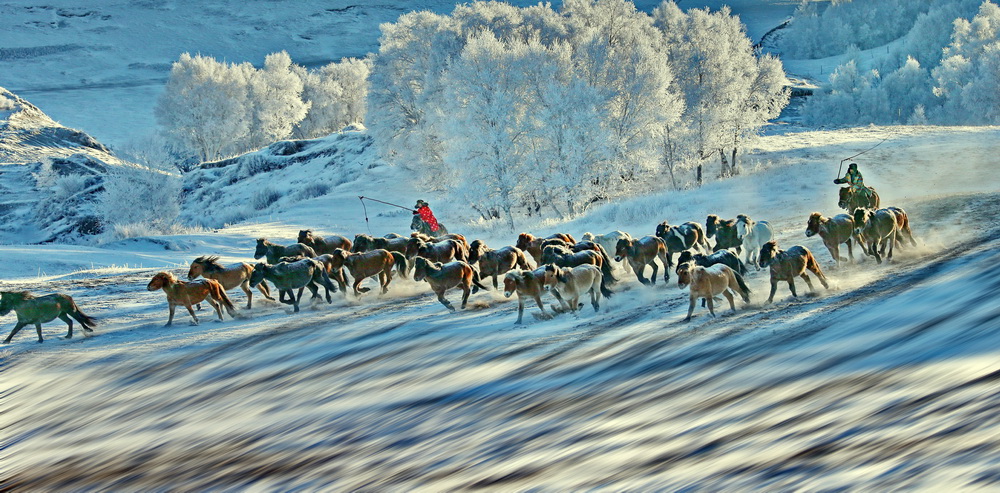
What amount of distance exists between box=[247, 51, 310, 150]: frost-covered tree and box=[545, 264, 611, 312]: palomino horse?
340ft

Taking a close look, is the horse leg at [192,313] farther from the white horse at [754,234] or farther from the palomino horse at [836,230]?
the palomino horse at [836,230]

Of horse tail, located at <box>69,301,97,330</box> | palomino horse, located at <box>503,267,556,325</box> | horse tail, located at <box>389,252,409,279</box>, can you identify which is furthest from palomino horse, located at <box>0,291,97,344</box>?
palomino horse, located at <box>503,267,556,325</box>

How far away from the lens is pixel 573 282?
43.4ft

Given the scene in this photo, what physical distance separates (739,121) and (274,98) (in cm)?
7443

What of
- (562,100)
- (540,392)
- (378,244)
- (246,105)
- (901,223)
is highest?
(246,105)

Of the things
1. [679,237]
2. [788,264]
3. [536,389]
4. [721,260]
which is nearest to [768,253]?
[788,264]

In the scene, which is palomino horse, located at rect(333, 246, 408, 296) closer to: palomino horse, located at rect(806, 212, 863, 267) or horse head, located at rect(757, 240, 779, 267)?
horse head, located at rect(757, 240, 779, 267)

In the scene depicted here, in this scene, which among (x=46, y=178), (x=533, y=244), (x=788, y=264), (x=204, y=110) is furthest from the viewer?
(x=204, y=110)

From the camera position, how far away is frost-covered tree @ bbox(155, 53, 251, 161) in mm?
106750

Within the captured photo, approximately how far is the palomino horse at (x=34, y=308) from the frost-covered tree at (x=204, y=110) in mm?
96185

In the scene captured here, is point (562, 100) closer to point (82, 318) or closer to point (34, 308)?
point (82, 318)

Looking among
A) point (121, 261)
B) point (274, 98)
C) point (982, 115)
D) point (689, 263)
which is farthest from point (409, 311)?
point (274, 98)

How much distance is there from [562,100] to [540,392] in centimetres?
3533

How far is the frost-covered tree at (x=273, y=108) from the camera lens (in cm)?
11194
